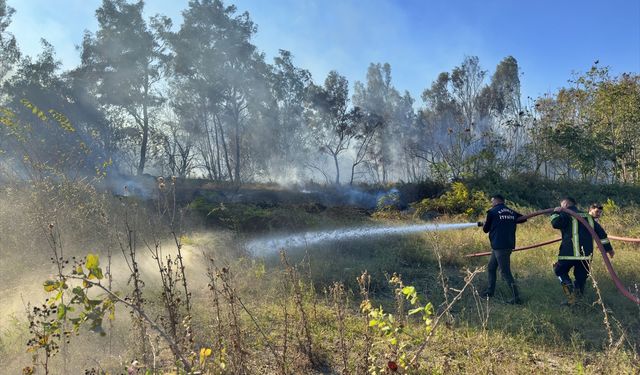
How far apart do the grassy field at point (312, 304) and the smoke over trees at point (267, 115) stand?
2.00 m

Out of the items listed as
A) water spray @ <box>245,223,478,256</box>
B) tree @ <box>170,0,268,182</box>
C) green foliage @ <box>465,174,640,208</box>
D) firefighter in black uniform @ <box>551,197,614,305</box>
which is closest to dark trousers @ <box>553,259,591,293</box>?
firefighter in black uniform @ <box>551,197,614,305</box>

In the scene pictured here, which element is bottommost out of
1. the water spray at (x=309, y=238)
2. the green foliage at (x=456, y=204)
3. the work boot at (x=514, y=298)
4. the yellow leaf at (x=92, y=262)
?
the work boot at (x=514, y=298)

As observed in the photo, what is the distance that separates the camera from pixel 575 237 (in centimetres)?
554

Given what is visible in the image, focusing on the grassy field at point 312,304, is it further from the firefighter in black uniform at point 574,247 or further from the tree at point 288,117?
the tree at point 288,117

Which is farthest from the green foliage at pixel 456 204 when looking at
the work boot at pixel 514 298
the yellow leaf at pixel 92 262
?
the yellow leaf at pixel 92 262

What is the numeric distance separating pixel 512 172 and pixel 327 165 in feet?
63.9

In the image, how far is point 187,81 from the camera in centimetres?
2533

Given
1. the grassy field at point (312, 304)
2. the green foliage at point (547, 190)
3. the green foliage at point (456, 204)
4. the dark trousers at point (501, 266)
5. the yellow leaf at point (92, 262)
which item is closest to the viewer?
the yellow leaf at point (92, 262)

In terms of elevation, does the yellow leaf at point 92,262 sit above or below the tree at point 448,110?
below

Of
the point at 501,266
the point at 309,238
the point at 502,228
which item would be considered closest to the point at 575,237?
the point at 502,228

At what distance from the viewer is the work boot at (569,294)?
531 cm

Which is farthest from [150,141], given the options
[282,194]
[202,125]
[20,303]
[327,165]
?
[20,303]

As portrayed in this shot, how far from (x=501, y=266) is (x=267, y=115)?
80.9 feet

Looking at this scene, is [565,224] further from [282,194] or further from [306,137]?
[306,137]
